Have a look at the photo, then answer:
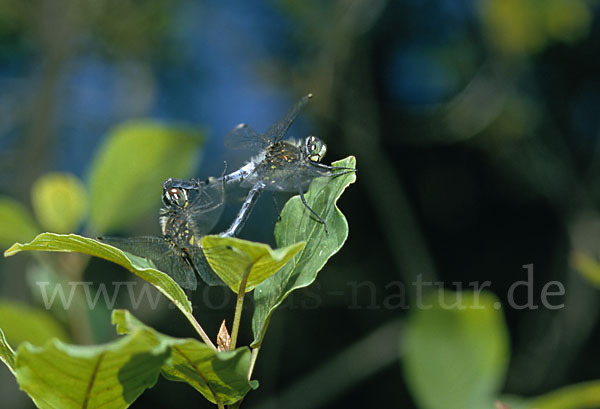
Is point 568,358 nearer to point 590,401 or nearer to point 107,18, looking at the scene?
point 590,401

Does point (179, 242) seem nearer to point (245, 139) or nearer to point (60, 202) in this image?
point (245, 139)

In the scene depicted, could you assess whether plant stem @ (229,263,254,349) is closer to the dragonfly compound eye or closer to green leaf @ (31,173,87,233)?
the dragonfly compound eye

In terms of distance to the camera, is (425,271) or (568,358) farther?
(568,358)

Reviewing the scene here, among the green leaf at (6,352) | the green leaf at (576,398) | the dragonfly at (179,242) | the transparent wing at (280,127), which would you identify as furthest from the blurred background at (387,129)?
the green leaf at (6,352)

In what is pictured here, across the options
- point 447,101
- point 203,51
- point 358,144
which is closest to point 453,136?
point 447,101

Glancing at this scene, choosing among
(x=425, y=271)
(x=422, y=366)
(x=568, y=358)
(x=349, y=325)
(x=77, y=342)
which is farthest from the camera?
(x=349, y=325)

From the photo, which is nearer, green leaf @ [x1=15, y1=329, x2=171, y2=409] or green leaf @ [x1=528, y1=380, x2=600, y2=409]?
green leaf @ [x1=15, y1=329, x2=171, y2=409]

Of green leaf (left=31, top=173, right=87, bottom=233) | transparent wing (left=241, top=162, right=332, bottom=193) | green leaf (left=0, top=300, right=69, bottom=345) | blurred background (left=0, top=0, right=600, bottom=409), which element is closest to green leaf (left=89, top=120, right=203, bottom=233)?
green leaf (left=31, top=173, right=87, bottom=233)
